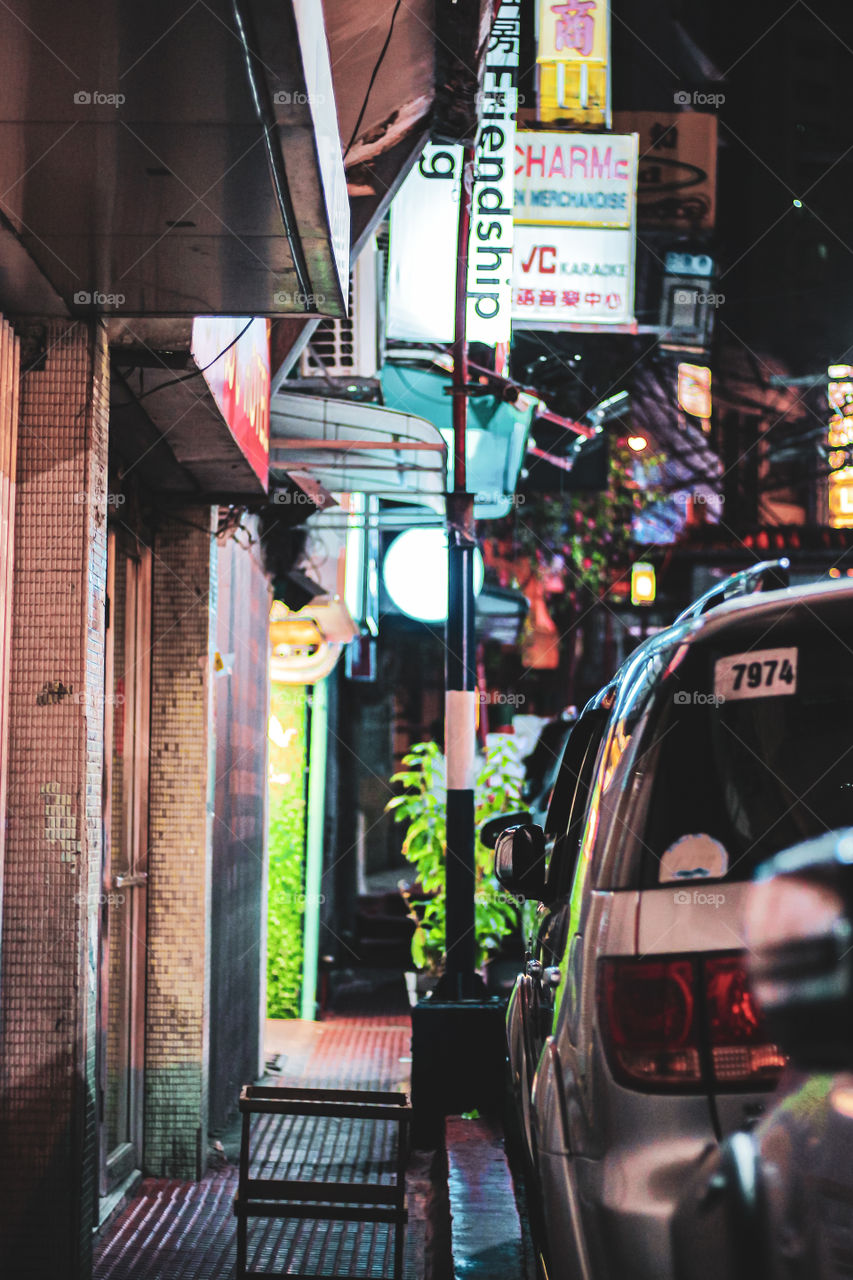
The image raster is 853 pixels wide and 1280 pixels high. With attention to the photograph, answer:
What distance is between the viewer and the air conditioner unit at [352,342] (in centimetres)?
984

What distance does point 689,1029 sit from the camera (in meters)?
2.76

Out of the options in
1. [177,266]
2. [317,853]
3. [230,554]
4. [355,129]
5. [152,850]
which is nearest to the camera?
[177,266]

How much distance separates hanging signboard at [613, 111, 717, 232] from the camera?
14953 mm

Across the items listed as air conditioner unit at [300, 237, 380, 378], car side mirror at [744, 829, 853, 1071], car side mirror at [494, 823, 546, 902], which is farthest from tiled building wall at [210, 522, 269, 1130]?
car side mirror at [744, 829, 853, 1071]

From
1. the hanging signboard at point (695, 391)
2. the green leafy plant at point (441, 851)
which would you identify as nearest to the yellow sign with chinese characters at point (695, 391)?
the hanging signboard at point (695, 391)

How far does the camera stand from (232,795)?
9.06 m

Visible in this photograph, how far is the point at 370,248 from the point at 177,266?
5.98 meters

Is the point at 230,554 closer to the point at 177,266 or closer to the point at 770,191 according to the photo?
the point at 177,266

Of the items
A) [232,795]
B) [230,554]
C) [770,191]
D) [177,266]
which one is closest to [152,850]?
[232,795]

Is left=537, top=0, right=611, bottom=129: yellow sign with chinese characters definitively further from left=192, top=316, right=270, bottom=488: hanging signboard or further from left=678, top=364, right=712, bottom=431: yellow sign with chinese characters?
left=678, top=364, right=712, bottom=431: yellow sign with chinese characters

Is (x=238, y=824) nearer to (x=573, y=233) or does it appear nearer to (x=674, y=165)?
(x=573, y=233)

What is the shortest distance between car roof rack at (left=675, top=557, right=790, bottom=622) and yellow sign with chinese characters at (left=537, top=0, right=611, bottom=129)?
8906 mm

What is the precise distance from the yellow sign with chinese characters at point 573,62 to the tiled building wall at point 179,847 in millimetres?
5823

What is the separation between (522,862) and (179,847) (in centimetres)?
355
